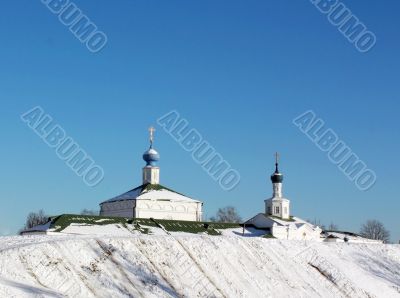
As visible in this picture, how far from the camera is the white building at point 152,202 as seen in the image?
60.5 m

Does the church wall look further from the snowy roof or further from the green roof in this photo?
the green roof

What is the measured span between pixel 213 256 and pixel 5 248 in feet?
30.9

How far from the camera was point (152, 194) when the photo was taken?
61.2m

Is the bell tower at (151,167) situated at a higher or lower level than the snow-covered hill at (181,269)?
higher

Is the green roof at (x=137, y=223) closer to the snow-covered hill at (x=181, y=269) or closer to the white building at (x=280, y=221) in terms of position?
the white building at (x=280, y=221)

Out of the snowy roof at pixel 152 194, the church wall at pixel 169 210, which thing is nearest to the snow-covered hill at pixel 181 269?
the church wall at pixel 169 210

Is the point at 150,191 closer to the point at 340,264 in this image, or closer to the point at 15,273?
the point at 340,264

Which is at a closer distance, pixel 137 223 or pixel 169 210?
pixel 137 223

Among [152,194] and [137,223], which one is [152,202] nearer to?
[152,194]

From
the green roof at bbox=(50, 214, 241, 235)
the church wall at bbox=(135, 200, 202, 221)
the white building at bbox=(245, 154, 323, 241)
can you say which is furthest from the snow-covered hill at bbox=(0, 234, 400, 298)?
the church wall at bbox=(135, 200, 202, 221)

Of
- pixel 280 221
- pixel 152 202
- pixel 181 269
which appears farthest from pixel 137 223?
pixel 181 269

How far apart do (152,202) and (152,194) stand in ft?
2.63

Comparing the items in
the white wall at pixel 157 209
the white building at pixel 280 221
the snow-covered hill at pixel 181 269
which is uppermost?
the white building at pixel 280 221

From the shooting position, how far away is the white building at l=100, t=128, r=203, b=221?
6050cm
